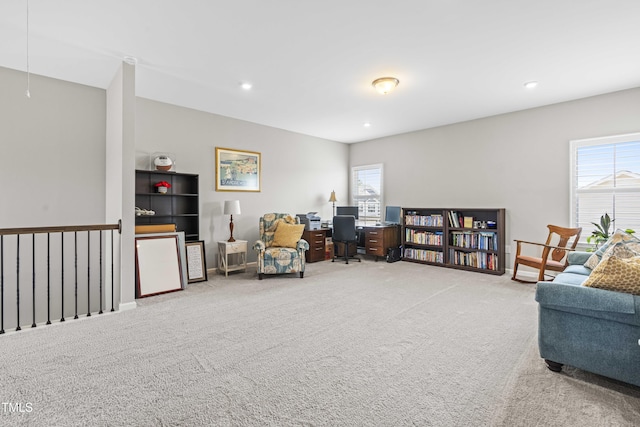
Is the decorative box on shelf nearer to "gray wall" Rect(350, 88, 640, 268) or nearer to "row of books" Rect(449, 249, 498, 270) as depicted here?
"gray wall" Rect(350, 88, 640, 268)

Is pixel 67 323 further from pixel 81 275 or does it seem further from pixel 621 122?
pixel 621 122

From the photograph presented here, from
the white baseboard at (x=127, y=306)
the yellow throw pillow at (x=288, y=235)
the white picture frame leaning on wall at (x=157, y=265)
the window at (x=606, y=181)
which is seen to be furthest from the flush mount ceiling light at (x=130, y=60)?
the window at (x=606, y=181)

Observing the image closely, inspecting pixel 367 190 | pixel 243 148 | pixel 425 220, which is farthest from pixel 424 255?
pixel 243 148

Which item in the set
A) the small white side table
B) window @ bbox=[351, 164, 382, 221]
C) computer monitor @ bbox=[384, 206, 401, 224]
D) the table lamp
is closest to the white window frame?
window @ bbox=[351, 164, 382, 221]

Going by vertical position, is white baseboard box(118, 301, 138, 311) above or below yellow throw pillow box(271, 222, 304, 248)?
below

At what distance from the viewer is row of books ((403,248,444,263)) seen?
18.7ft

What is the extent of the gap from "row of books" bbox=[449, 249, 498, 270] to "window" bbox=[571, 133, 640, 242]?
123 cm

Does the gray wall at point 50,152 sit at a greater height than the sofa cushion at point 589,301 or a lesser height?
greater

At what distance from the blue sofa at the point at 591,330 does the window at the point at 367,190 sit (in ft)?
16.4

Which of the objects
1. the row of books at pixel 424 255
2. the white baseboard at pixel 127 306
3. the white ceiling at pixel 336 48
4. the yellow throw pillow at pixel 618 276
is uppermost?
the white ceiling at pixel 336 48

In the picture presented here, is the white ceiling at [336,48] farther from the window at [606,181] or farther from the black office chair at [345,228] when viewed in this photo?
the black office chair at [345,228]

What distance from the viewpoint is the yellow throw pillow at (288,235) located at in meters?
5.00

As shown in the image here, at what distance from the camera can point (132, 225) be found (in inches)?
137

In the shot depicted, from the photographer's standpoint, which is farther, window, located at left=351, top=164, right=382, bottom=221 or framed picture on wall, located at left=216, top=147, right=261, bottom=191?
window, located at left=351, top=164, right=382, bottom=221
